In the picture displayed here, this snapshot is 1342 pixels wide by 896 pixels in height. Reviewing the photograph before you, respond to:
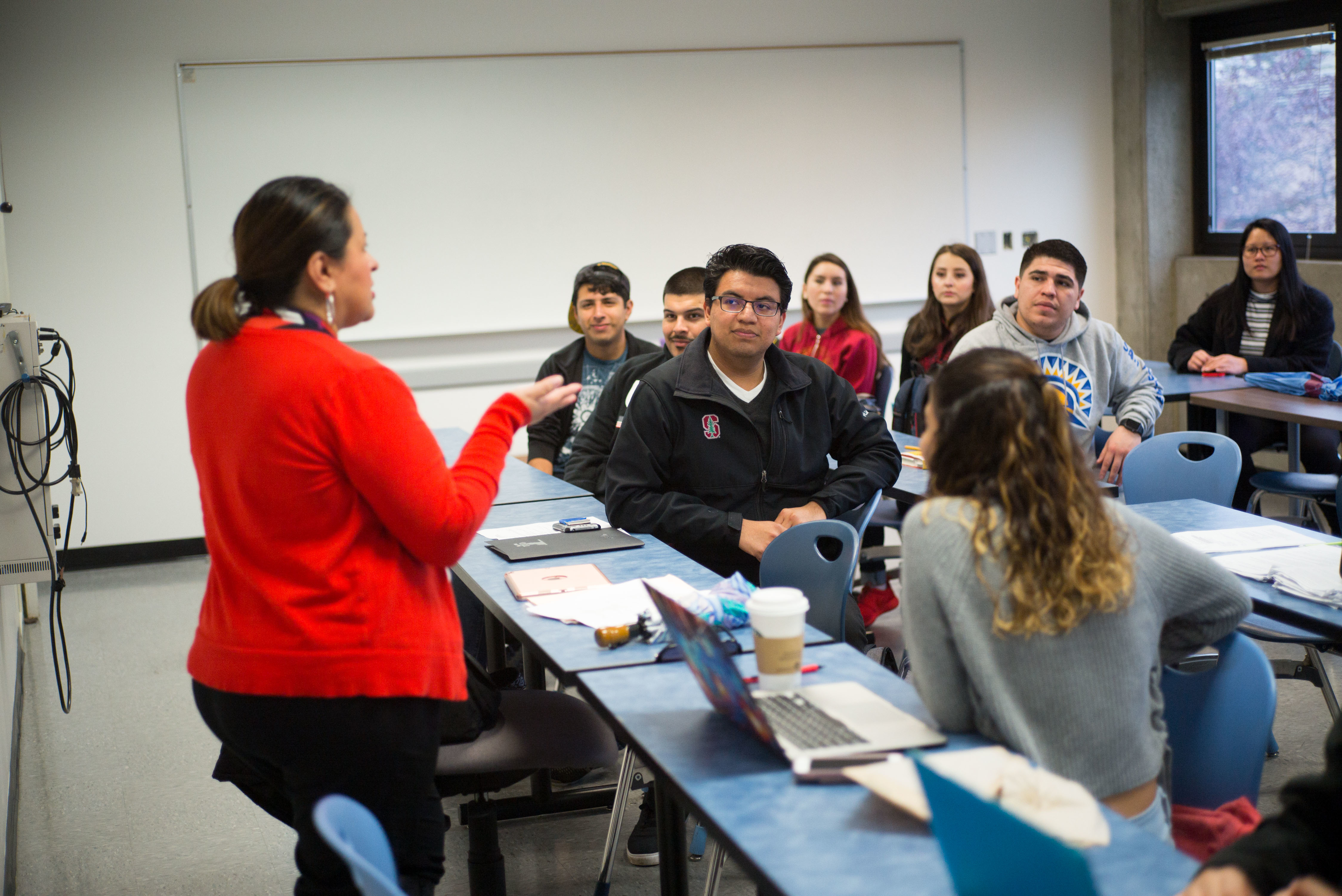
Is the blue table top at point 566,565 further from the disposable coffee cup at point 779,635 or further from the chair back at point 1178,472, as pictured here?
the chair back at point 1178,472

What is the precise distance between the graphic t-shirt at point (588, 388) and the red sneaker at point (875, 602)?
1.13m

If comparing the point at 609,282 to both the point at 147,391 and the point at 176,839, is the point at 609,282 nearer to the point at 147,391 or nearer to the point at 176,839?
the point at 176,839

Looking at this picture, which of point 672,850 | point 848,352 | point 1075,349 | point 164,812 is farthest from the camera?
point 848,352

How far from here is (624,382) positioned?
3.55 m

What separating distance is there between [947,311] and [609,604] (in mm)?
3338

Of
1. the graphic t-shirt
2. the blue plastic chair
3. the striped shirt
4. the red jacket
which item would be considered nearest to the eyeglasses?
the graphic t-shirt

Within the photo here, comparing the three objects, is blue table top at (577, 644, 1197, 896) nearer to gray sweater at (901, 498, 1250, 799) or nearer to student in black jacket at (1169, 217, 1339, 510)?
gray sweater at (901, 498, 1250, 799)

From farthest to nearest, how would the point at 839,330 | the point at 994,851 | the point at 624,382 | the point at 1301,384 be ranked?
the point at 839,330
the point at 1301,384
the point at 624,382
the point at 994,851

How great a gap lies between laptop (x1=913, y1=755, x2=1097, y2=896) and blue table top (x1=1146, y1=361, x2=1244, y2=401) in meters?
3.80

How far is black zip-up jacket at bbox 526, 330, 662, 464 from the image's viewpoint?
4.05 metres

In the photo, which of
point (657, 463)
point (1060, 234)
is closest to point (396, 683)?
point (657, 463)

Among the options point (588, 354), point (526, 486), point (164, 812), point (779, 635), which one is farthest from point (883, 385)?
point (779, 635)

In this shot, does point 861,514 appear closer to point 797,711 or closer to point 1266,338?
point 797,711

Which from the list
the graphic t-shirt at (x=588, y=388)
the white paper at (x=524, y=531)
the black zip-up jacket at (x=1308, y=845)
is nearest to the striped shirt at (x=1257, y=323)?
the graphic t-shirt at (x=588, y=388)
